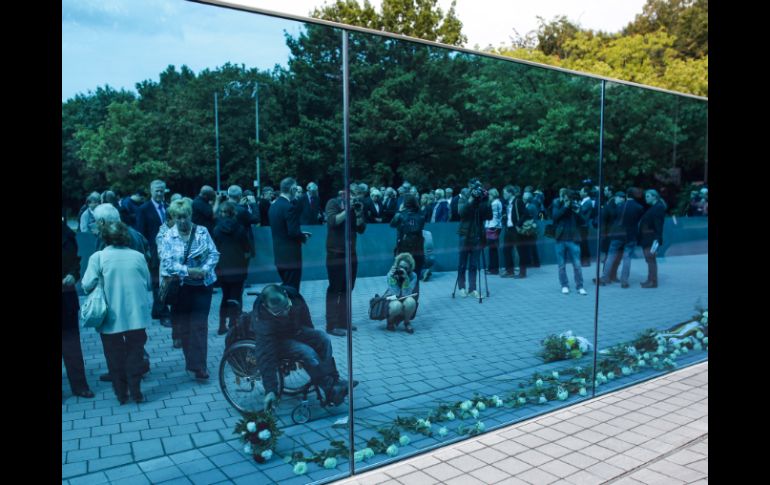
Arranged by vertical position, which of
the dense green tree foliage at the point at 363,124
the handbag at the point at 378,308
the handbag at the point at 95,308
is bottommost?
the handbag at the point at 378,308

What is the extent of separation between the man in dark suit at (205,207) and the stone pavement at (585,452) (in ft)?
5.90

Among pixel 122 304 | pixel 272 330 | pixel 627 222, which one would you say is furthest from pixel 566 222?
pixel 122 304

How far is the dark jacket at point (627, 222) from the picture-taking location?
19.4 feet

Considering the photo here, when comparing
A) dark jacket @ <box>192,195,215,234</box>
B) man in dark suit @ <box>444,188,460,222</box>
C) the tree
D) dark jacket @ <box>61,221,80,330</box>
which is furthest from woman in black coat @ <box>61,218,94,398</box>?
the tree

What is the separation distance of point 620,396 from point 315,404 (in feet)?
10.5

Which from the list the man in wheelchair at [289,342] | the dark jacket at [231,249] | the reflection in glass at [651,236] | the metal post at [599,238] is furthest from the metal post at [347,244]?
the reflection in glass at [651,236]

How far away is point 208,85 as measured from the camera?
10.3 ft

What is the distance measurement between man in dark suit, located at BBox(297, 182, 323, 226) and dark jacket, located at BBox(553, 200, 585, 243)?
2387mm

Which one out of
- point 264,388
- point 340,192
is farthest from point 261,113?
point 264,388

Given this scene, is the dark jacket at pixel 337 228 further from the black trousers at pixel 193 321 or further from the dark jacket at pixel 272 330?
the black trousers at pixel 193 321

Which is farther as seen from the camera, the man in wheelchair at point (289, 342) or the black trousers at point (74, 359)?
the man in wheelchair at point (289, 342)

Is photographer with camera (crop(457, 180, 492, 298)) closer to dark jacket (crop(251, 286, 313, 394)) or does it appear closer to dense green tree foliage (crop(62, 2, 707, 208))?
dense green tree foliage (crop(62, 2, 707, 208))
